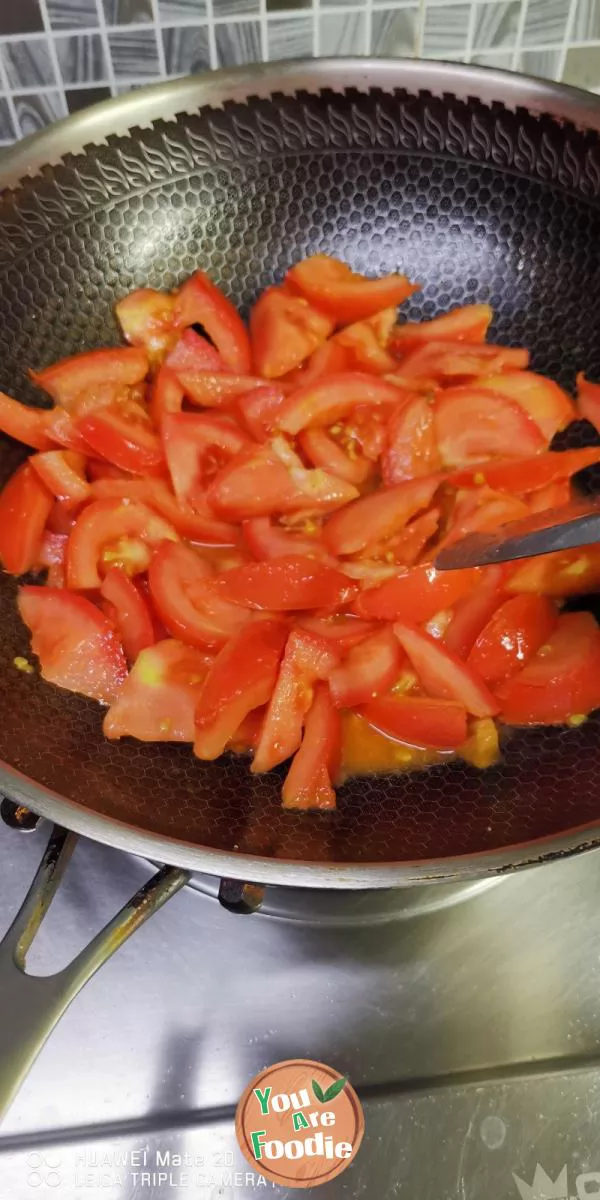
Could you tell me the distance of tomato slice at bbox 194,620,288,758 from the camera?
0.92 meters

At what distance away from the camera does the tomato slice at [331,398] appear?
1.15 metres

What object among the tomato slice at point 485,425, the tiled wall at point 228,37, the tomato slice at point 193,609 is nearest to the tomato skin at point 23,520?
the tomato slice at point 193,609

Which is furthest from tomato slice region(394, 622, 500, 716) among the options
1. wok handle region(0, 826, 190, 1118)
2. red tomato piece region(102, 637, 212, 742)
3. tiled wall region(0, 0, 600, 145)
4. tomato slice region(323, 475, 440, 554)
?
tiled wall region(0, 0, 600, 145)

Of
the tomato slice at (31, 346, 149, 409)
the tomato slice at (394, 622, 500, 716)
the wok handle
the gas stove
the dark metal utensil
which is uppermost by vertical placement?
the tomato slice at (31, 346, 149, 409)

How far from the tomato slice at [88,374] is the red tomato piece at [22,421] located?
0.05 meters

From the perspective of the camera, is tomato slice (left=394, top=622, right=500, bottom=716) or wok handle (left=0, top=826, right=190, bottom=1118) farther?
tomato slice (left=394, top=622, right=500, bottom=716)

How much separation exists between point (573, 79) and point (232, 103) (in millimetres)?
574

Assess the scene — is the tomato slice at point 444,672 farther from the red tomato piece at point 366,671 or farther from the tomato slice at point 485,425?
the tomato slice at point 485,425

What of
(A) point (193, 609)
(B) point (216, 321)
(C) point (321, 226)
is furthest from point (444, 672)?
(C) point (321, 226)

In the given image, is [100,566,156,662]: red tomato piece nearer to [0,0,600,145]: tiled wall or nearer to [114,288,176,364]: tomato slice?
[114,288,176,364]: tomato slice

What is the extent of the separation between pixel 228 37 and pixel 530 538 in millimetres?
939

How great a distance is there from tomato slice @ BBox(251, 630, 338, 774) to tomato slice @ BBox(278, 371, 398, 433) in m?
0.32

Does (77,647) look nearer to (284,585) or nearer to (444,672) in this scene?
(284,585)

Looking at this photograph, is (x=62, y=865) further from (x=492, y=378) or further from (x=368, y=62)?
(x=368, y=62)
